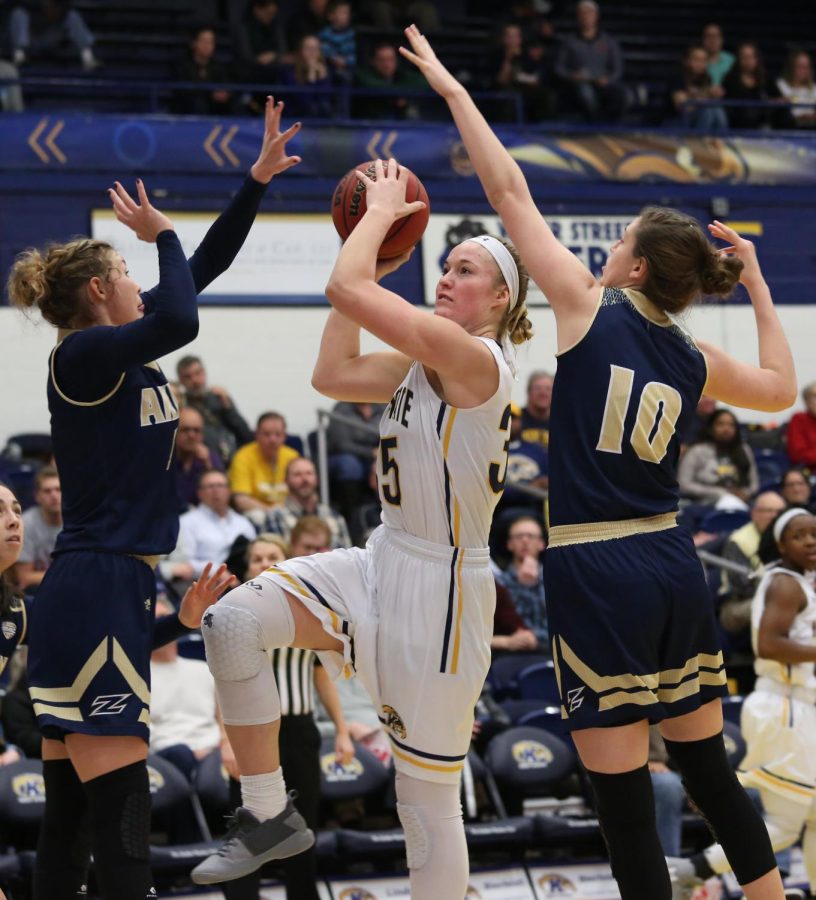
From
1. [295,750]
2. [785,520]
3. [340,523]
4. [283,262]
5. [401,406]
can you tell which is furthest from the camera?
[283,262]

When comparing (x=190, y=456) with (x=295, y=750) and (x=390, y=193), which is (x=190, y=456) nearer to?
(x=295, y=750)

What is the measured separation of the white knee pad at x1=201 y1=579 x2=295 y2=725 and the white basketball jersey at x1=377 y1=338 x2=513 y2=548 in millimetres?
460

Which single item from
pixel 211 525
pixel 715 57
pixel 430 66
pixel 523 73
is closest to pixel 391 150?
pixel 523 73

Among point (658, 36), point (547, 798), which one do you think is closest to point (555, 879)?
point (547, 798)

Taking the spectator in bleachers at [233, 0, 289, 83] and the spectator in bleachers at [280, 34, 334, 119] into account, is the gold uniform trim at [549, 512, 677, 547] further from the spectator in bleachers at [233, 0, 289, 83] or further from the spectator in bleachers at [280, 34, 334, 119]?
the spectator in bleachers at [233, 0, 289, 83]

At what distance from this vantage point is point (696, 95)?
1614 centimetres

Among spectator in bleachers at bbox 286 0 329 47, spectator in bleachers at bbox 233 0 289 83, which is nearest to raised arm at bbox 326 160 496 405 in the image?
spectator in bleachers at bbox 233 0 289 83

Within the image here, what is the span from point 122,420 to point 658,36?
15157 mm

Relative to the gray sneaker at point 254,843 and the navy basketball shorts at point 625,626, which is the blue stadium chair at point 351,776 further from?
the navy basketball shorts at point 625,626

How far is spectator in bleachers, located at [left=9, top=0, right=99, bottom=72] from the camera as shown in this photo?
14383mm

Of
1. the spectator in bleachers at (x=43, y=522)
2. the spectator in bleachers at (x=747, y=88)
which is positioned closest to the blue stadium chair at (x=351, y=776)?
the spectator in bleachers at (x=43, y=522)

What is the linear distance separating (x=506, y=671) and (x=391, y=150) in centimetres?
639

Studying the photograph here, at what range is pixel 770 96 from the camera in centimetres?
1697

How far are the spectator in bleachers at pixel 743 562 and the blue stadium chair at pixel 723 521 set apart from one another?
2.22 ft
